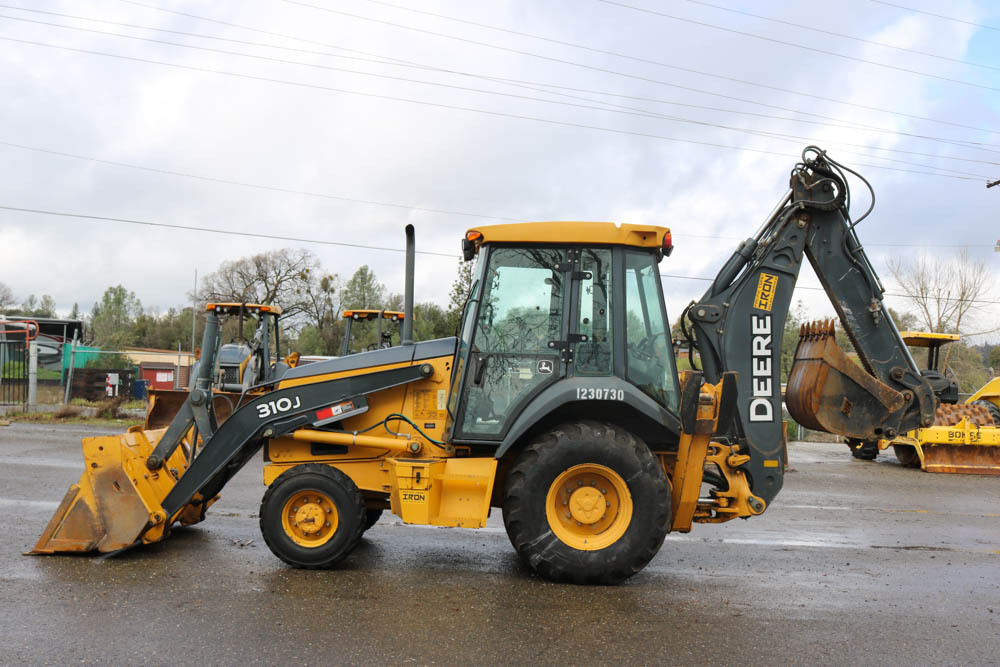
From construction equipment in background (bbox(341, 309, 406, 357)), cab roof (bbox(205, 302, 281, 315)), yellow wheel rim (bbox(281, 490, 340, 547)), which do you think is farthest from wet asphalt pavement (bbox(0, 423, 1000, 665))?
construction equipment in background (bbox(341, 309, 406, 357))

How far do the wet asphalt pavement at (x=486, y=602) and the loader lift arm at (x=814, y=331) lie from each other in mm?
1219

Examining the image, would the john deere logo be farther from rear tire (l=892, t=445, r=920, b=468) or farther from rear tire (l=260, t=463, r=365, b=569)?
rear tire (l=892, t=445, r=920, b=468)

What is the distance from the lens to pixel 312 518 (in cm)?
569

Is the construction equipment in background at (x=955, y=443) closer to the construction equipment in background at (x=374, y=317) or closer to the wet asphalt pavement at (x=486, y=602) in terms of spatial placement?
the wet asphalt pavement at (x=486, y=602)

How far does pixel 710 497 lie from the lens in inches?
237

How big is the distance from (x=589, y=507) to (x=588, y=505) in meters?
0.02

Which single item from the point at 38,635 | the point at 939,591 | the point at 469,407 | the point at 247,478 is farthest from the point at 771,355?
the point at 247,478

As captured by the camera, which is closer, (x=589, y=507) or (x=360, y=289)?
(x=589, y=507)

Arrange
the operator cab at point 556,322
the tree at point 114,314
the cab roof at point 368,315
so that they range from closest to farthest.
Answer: the operator cab at point 556,322, the cab roof at point 368,315, the tree at point 114,314

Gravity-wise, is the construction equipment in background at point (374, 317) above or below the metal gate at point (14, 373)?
above

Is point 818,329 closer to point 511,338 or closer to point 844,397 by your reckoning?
point 844,397

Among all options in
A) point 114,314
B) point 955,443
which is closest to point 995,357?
point 955,443

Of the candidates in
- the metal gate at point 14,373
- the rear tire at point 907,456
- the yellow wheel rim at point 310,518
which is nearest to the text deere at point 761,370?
the yellow wheel rim at point 310,518

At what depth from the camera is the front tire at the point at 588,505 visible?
210 inches
